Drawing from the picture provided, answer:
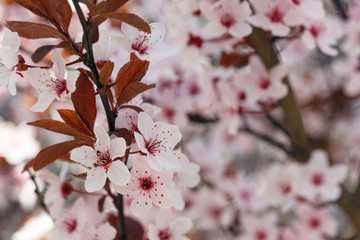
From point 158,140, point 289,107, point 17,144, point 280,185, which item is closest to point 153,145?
point 158,140

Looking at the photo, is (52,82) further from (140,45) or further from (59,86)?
(140,45)

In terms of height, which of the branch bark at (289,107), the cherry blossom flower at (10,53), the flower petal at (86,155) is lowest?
the branch bark at (289,107)

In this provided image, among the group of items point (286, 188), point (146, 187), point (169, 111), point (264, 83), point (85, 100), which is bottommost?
point (286, 188)

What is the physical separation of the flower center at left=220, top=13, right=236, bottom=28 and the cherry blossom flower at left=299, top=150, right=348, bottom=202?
43cm

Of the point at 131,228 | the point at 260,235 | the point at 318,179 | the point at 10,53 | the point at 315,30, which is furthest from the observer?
the point at 260,235

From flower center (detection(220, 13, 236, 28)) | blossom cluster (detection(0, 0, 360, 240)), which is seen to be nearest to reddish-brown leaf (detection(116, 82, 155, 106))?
blossom cluster (detection(0, 0, 360, 240))

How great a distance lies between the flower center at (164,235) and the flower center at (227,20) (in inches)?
16.2

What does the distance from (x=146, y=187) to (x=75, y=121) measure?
0.13m

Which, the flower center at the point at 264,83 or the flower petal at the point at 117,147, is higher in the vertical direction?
the flower petal at the point at 117,147

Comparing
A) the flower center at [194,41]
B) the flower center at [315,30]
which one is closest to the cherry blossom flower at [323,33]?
the flower center at [315,30]

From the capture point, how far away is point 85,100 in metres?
0.57

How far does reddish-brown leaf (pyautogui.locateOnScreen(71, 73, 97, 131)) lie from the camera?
1.81 feet

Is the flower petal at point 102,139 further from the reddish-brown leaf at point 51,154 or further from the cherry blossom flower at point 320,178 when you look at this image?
the cherry blossom flower at point 320,178

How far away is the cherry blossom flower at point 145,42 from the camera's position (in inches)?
23.3
